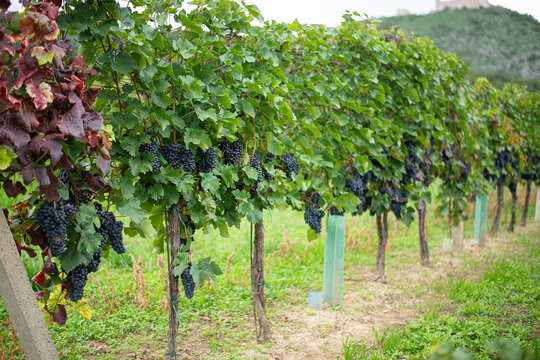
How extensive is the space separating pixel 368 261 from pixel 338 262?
6.34 feet

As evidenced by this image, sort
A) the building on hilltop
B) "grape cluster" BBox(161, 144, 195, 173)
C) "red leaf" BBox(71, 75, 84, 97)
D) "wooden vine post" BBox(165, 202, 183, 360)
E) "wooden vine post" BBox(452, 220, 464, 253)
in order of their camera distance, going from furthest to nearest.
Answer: the building on hilltop
"wooden vine post" BBox(452, 220, 464, 253)
"wooden vine post" BBox(165, 202, 183, 360)
"grape cluster" BBox(161, 144, 195, 173)
"red leaf" BBox(71, 75, 84, 97)

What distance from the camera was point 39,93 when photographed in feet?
5.53

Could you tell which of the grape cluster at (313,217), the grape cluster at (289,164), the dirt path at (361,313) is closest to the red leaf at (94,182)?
the grape cluster at (289,164)

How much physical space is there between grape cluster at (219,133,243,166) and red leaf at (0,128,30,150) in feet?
4.03

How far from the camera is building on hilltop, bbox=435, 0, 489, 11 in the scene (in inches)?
1481

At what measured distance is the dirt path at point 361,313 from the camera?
3.19m

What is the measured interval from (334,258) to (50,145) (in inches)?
113

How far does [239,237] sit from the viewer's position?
6.95 m

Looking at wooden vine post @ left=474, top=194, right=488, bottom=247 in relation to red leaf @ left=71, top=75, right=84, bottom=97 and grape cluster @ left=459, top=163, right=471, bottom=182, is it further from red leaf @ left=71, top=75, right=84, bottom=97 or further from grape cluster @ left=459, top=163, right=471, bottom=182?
red leaf @ left=71, top=75, right=84, bottom=97

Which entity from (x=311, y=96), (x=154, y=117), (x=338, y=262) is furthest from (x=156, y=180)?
(x=338, y=262)

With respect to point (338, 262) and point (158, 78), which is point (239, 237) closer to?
point (338, 262)

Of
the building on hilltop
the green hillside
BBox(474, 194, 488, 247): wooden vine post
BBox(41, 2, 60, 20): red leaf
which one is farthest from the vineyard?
the building on hilltop

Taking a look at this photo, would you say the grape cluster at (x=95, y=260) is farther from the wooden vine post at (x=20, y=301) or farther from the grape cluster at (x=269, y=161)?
the grape cluster at (x=269, y=161)

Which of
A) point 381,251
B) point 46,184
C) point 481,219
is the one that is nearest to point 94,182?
point 46,184
